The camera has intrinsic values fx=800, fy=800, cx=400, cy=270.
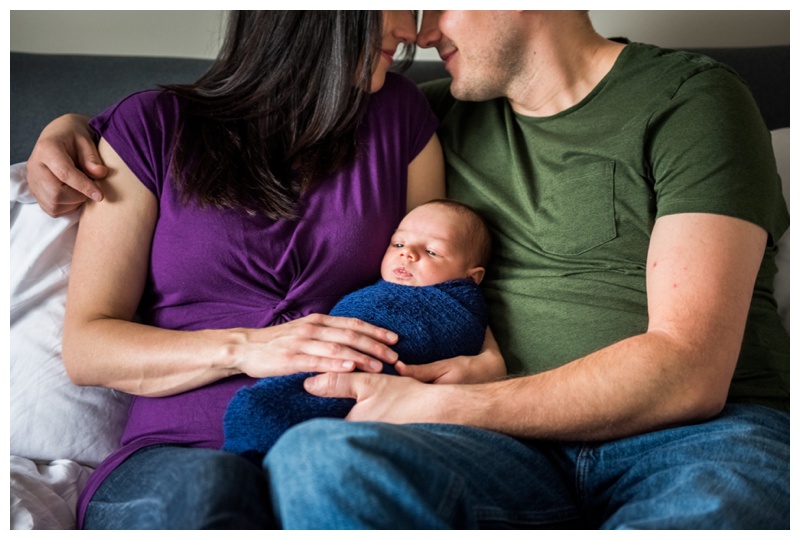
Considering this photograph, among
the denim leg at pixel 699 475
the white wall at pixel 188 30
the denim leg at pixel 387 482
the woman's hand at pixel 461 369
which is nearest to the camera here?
the denim leg at pixel 387 482

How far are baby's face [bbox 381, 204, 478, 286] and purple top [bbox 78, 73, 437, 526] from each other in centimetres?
5

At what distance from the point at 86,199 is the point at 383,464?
884 mm

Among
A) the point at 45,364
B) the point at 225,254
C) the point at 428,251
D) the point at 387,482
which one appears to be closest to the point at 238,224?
the point at 225,254

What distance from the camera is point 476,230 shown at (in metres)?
1.67

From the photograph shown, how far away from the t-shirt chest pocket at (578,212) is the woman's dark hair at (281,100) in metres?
0.43

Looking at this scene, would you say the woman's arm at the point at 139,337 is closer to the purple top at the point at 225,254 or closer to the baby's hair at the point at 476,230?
the purple top at the point at 225,254

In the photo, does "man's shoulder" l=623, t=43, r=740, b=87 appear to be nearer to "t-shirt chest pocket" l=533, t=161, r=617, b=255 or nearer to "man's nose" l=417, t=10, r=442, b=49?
"t-shirt chest pocket" l=533, t=161, r=617, b=255

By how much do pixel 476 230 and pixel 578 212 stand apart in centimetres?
21

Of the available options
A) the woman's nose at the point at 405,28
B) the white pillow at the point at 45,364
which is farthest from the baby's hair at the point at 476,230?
the white pillow at the point at 45,364

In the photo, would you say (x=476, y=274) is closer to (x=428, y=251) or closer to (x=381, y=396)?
(x=428, y=251)

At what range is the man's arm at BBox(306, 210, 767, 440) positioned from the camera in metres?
1.33

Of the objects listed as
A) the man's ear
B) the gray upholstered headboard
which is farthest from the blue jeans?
the gray upholstered headboard

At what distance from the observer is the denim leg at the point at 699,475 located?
1.12 meters
